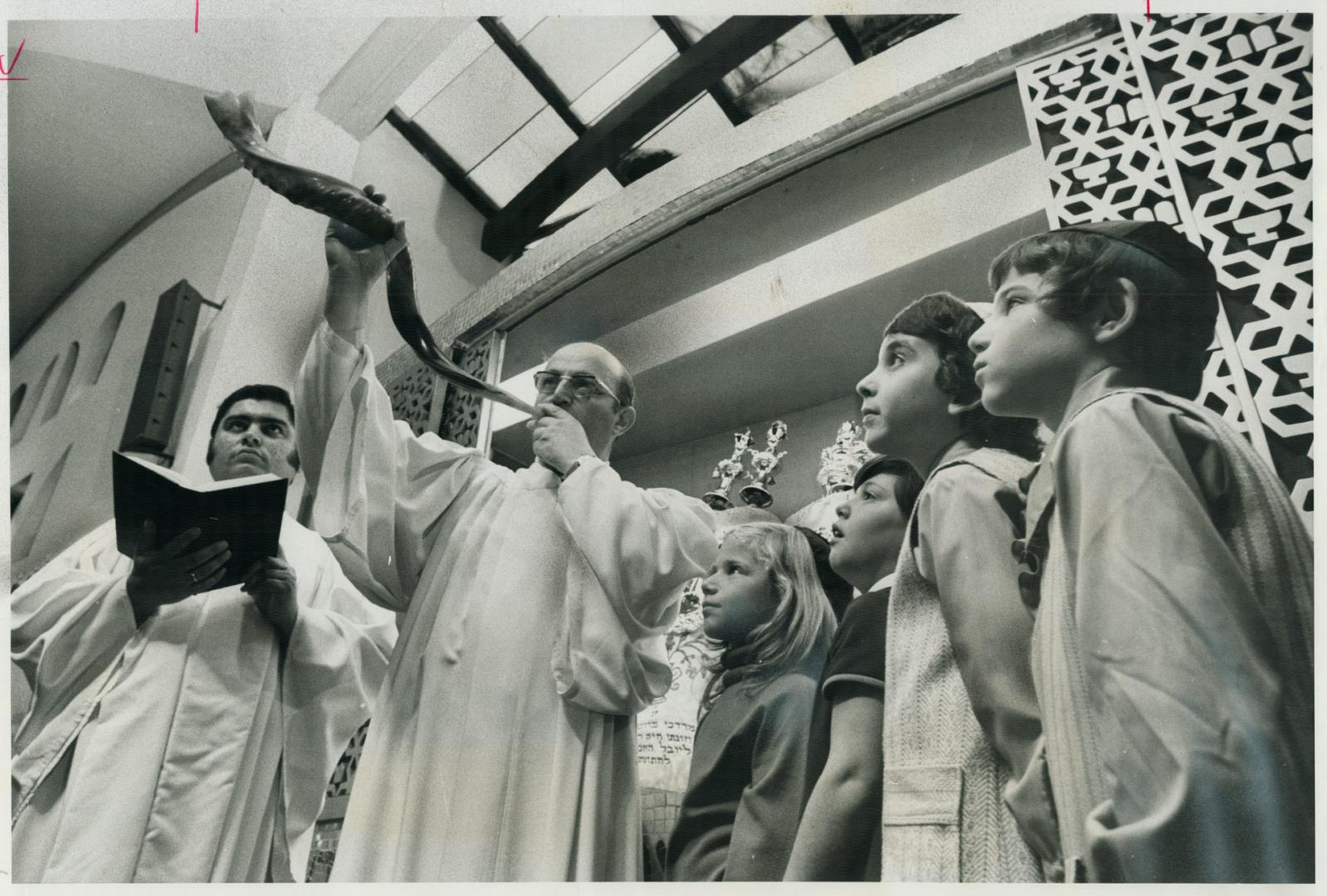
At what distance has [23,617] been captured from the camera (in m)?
3.33

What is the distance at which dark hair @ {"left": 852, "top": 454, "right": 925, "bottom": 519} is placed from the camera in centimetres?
297

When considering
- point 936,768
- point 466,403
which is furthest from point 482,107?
point 936,768

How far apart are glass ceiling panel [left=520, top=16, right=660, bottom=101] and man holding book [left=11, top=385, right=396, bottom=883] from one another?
1435 mm

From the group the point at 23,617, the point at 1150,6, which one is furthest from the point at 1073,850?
the point at 23,617

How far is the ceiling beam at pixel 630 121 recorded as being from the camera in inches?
137

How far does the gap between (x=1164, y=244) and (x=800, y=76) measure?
1.16m

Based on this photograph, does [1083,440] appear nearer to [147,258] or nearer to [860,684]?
[860,684]

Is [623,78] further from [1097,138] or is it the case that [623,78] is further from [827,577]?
[827,577]

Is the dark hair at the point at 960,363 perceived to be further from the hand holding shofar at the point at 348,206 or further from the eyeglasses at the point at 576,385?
the hand holding shofar at the point at 348,206

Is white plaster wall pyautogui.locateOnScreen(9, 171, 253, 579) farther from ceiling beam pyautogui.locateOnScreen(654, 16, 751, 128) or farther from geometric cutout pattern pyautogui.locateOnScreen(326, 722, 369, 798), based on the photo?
ceiling beam pyautogui.locateOnScreen(654, 16, 751, 128)

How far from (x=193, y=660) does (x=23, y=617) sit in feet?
1.79

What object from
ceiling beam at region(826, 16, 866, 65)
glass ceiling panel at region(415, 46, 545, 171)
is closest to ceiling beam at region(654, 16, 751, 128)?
A: ceiling beam at region(826, 16, 866, 65)

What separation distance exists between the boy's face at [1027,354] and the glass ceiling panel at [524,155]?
145 cm

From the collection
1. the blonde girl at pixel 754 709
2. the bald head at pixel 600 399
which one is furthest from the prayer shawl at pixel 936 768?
the bald head at pixel 600 399
